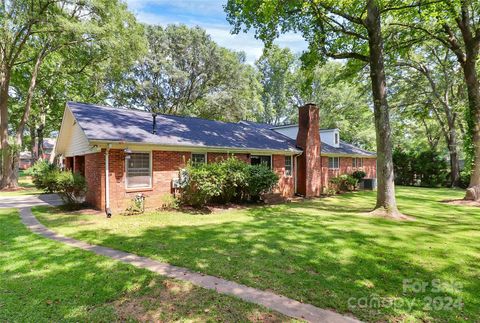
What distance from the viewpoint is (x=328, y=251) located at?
5.97m

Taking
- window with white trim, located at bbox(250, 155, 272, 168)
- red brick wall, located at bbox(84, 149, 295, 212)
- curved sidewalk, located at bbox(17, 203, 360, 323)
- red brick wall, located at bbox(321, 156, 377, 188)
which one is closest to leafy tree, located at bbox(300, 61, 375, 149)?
red brick wall, located at bbox(321, 156, 377, 188)

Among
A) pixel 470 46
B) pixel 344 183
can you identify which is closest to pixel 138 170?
pixel 344 183

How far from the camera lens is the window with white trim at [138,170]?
33.9ft

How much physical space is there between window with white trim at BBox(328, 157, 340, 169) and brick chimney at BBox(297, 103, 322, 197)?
2.96m

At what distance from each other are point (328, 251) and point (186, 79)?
27220mm

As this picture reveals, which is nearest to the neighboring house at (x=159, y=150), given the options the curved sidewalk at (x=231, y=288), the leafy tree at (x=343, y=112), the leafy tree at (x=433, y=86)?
the curved sidewalk at (x=231, y=288)

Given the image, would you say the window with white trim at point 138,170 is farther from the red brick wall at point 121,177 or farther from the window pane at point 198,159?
the window pane at point 198,159

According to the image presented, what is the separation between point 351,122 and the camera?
35.7 meters

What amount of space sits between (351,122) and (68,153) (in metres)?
32.4

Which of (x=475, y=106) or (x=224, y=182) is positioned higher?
(x=475, y=106)

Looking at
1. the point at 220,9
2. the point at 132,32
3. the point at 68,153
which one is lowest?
the point at 68,153

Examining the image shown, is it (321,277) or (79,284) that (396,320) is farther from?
(79,284)

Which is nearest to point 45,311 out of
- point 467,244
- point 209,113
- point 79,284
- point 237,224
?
point 79,284

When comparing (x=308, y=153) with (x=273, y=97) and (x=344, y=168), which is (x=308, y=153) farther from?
(x=273, y=97)
